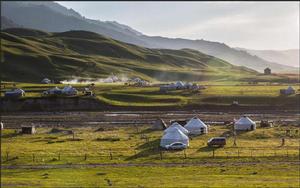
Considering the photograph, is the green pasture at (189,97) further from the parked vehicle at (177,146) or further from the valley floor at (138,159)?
the parked vehicle at (177,146)

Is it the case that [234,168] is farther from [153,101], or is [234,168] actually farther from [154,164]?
[153,101]

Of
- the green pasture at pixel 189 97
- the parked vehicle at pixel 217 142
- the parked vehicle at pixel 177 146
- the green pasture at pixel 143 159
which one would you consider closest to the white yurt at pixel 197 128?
the green pasture at pixel 143 159

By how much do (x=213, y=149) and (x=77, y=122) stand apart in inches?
1722

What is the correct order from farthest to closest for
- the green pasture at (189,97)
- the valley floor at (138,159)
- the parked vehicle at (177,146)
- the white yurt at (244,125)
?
1. the green pasture at (189,97)
2. the white yurt at (244,125)
3. the parked vehicle at (177,146)
4. the valley floor at (138,159)

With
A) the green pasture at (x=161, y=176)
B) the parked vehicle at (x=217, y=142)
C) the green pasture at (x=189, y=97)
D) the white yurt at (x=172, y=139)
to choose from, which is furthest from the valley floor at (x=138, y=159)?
the green pasture at (x=189, y=97)

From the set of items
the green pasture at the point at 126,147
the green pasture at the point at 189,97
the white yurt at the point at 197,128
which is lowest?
the green pasture at the point at 126,147

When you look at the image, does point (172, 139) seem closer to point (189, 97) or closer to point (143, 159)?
point (143, 159)

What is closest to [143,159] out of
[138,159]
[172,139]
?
[138,159]

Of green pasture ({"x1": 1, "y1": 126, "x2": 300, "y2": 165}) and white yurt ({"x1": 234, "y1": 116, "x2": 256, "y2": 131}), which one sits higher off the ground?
white yurt ({"x1": 234, "y1": 116, "x2": 256, "y2": 131})

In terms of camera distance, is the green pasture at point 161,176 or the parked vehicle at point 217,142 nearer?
the green pasture at point 161,176

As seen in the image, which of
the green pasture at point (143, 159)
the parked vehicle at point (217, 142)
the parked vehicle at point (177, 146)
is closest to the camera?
the green pasture at point (143, 159)

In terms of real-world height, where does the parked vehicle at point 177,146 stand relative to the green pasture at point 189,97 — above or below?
below

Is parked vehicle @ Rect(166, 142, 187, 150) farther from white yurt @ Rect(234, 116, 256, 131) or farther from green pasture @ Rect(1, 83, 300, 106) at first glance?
green pasture @ Rect(1, 83, 300, 106)

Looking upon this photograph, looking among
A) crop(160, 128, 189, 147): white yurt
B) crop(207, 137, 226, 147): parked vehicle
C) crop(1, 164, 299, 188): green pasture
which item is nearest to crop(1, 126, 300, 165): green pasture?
crop(207, 137, 226, 147): parked vehicle
